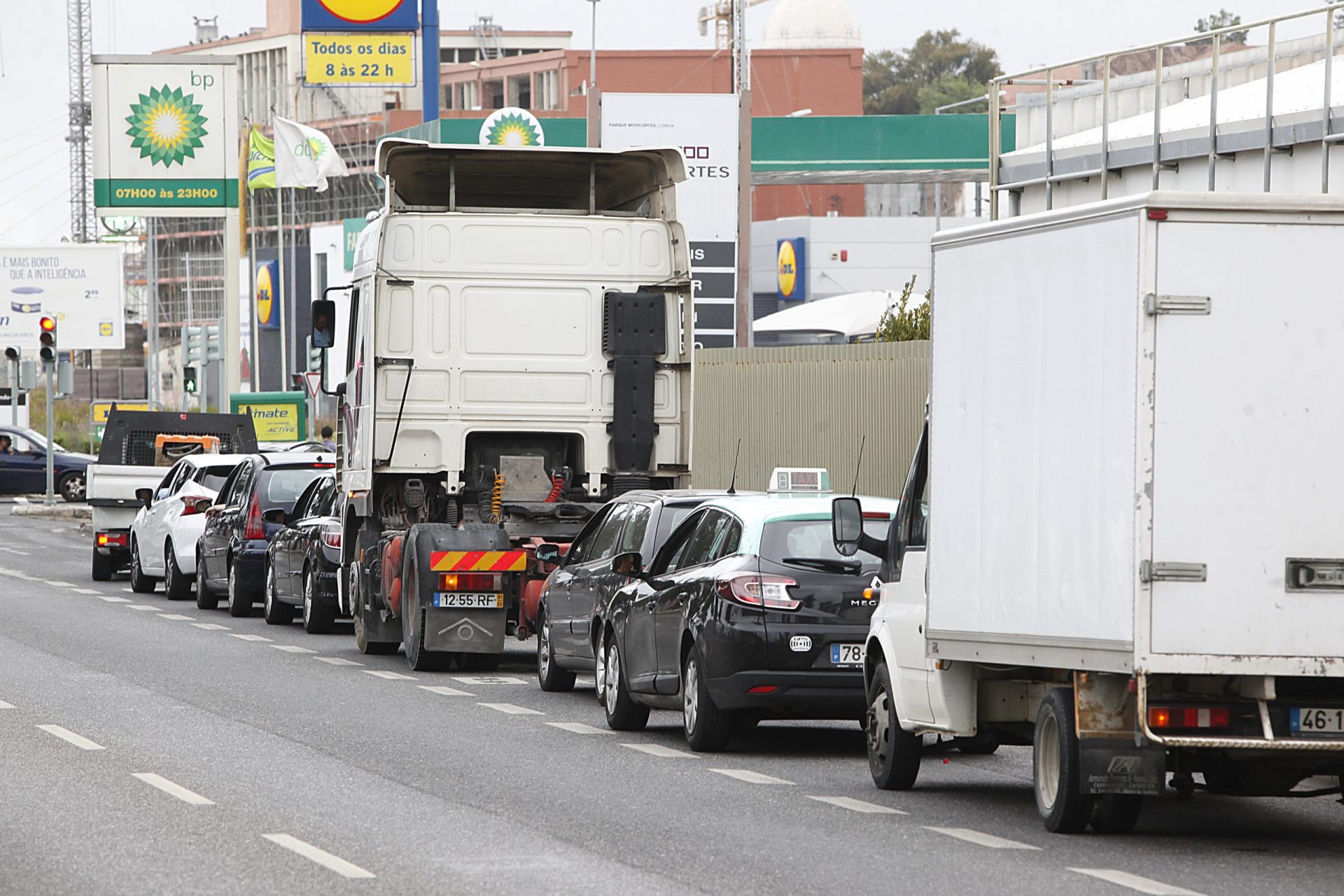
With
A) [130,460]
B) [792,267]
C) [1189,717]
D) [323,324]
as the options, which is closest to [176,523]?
[130,460]

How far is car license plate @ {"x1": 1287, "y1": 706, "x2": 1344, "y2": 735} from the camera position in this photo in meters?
9.59

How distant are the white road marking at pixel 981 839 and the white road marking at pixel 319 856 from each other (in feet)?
8.71

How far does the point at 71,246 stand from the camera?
295 feet

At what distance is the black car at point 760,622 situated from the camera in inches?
524

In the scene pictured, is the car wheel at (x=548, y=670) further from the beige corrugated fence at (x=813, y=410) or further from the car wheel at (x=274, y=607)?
the beige corrugated fence at (x=813, y=410)

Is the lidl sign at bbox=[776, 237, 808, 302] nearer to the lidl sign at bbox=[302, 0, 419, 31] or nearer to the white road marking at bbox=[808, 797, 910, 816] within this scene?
the lidl sign at bbox=[302, 0, 419, 31]

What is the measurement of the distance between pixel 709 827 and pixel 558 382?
9322 millimetres

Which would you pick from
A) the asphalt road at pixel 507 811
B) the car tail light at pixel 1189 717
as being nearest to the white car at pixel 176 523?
the asphalt road at pixel 507 811

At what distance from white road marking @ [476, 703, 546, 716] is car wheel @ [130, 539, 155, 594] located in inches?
548

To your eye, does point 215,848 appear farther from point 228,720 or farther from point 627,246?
point 627,246

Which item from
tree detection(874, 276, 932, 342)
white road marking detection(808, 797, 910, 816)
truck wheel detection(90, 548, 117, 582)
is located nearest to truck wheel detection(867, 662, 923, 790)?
white road marking detection(808, 797, 910, 816)

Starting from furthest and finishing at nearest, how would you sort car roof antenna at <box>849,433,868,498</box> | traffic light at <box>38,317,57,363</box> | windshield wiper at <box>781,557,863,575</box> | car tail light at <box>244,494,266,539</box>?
traffic light at <box>38,317,57,363</box> → car tail light at <box>244,494,266,539</box> → car roof antenna at <box>849,433,868,498</box> → windshield wiper at <box>781,557,863,575</box>

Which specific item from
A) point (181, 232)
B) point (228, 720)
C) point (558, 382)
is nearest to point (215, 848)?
point (228, 720)

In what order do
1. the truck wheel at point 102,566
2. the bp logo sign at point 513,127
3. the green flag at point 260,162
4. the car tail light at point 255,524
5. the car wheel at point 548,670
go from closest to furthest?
the car wheel at point 548,670 < the car tail light at point 255,524 < the truck wheel at point 102,566 < the bp logo sign at point 513,127 < the green flag at point 260,162
